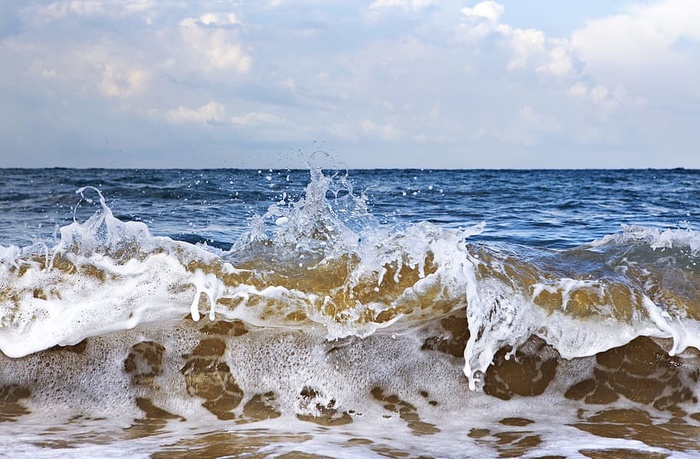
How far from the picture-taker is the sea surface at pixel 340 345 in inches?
123

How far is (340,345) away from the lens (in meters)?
3.57

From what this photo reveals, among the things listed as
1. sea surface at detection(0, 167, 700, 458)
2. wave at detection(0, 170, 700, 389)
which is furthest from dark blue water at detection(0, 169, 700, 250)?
sea surface at detection(0, 167, 700, 458)

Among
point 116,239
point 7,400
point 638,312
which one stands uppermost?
point 116,239

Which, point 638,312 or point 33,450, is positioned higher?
point 638,312

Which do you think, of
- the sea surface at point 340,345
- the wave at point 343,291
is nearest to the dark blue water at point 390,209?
the wave at point 343,291

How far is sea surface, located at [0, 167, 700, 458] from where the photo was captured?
3113mm

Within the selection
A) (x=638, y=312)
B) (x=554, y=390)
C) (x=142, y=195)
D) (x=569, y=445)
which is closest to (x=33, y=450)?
(x=569, y=445)

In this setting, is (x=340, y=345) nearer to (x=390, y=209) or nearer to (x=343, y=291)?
(x=343, y=291)

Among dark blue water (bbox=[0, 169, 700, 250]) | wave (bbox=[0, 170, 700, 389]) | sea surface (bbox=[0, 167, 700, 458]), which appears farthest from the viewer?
dark blue water (bbox=[0, 169, 700, 250])

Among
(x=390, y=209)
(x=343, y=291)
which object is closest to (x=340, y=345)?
(x=343, y=291)

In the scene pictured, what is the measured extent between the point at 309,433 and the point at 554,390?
125cm

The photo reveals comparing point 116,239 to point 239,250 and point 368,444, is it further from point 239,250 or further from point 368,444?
point 368,444

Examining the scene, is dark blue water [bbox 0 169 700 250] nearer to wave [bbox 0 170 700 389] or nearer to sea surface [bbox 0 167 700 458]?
wave [bbox 0 170 700 389]

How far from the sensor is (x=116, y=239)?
407 cm
